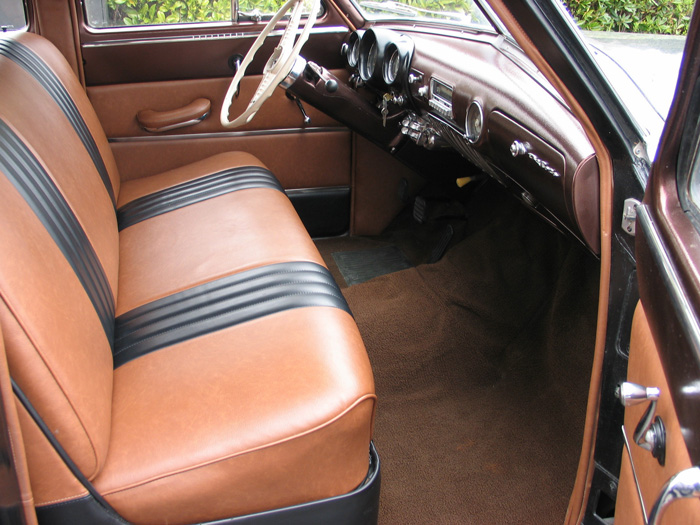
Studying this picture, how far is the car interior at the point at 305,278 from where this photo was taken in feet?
3.06

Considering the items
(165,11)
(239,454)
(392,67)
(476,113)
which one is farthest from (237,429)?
(165,11)

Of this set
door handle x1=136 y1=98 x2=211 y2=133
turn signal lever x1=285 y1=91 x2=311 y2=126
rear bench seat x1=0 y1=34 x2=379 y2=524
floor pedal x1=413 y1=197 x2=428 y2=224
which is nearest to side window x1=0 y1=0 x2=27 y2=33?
door handle x1=136 y1=98 x2=211 y2=133

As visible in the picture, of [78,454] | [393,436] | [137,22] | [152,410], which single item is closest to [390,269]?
[393,436]

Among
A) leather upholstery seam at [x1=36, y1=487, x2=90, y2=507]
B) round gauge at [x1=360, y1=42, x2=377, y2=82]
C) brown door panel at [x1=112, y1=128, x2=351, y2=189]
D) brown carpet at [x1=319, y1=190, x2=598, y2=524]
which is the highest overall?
round gauge at [x1=360, y1=42, x2=377, y2=82]

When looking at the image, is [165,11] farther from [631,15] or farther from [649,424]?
[649,424]

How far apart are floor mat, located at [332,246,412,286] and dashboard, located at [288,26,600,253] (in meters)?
0.36

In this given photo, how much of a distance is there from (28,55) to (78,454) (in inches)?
44.8

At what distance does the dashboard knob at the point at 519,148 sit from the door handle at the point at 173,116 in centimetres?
142

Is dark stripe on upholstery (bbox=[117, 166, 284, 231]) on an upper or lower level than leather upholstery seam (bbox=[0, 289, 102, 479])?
lower

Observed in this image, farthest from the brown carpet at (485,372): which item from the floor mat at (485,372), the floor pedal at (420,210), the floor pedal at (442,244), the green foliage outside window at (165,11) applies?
the green foliage outside window at (165,11)

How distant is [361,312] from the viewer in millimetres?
1969

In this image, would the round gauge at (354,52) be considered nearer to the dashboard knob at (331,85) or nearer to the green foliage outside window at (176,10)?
the dashboard knob at (331,85)

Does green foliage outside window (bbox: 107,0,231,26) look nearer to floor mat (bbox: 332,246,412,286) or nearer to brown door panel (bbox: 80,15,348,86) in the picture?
brown door panel (bbox: 80,15,348,86)

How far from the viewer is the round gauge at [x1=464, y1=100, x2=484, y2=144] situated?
1457mm
